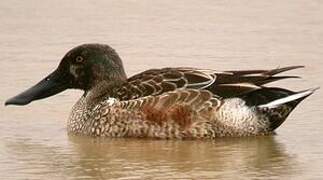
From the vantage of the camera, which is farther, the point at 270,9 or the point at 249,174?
the point at 270,9

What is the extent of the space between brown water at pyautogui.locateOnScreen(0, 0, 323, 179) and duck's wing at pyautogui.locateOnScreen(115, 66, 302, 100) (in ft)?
1.41

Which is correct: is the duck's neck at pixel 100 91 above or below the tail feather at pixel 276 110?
above

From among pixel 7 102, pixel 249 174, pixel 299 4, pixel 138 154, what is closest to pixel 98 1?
pixel 299 4

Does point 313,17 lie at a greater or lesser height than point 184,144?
greater

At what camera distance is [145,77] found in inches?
416

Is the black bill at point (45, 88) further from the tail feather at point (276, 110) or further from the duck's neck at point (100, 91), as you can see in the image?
the tail feather at point (276, 110)

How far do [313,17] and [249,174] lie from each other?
552cm

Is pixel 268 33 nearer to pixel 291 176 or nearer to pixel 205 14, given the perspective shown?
pixel 205 14

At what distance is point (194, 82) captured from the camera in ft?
34.5

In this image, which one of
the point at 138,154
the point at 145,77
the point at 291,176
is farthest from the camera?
the point at 145,77

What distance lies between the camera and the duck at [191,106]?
34.0 ft

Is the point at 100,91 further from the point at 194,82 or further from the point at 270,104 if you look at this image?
the point at 270,104

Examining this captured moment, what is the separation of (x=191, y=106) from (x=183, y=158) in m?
1.01

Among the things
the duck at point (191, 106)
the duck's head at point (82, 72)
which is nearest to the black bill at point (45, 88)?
the duck's head at point (82, 72)
